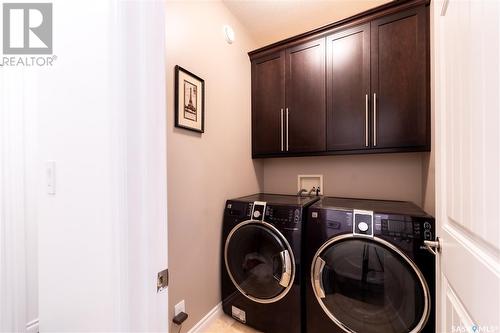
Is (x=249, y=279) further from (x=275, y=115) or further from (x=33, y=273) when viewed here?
(x=33, y=273)

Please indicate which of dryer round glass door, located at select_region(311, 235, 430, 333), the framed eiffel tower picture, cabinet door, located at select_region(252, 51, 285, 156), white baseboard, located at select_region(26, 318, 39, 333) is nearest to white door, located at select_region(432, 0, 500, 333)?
dryer round glass door, located at select_region(311, 235, 430, 333)

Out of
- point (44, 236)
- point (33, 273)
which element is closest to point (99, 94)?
point (44, 236)

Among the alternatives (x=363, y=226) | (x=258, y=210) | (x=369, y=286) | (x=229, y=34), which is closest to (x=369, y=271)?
(x=369, y=286)

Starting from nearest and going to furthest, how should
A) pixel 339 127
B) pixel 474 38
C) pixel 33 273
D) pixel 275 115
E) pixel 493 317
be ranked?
pixel 493 317 < pixel 474 38 < pixel 33 273 < pixel 339 127 < pixel 275 115

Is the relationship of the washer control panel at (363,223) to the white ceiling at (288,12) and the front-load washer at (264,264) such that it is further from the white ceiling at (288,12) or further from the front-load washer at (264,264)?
the white ceiling at (288,12)

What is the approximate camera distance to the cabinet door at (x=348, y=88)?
61.4 inches

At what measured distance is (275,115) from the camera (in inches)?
76.3

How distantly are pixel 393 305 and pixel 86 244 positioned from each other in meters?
1.43

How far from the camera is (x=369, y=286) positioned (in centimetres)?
114

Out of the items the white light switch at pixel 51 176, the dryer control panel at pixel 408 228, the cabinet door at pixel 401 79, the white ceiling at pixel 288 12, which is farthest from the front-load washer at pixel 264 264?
the white ceiling at pixel 288 12

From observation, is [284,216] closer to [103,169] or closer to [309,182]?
[309,182]

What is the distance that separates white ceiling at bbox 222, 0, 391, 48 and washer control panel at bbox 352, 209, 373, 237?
5.73 ft

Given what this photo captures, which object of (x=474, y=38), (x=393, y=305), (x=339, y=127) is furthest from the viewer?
(x=339, y=127)
